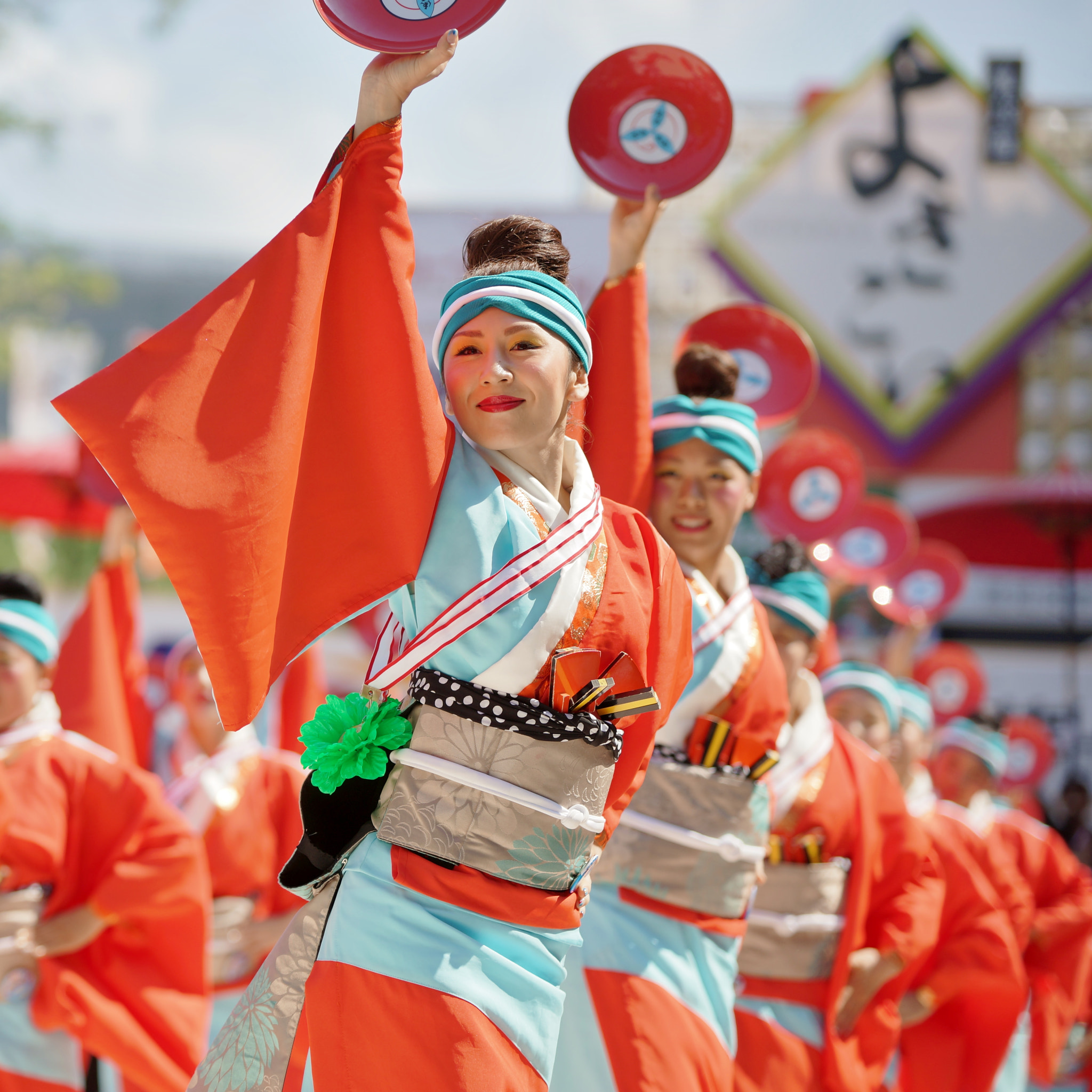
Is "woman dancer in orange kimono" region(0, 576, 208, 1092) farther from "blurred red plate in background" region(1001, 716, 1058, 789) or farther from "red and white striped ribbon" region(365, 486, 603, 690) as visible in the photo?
"blurred red plate in background" region(1001, 716, 1058, 789)

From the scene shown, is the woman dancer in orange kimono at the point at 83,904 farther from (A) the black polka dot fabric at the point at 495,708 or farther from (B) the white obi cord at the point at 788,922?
(A) the black polka dot fabric at the point at 495,708

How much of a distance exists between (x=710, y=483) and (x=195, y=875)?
1829mm

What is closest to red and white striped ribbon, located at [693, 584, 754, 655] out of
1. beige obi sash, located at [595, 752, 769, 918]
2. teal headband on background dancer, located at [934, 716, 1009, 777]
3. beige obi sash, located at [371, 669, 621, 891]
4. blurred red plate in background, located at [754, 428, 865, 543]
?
beige obi sash, located at [595, 752, 769, 918]

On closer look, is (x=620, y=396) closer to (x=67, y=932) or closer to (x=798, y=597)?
(x=798, y=597)

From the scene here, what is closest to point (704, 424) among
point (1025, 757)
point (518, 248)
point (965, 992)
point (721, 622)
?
point (721, 622)

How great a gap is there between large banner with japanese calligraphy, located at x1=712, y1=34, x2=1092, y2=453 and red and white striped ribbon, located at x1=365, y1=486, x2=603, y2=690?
11.2 m

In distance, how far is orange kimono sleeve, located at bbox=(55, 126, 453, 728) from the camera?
170cm

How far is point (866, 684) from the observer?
436 centimetres

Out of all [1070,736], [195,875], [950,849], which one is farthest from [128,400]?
[1070,736]

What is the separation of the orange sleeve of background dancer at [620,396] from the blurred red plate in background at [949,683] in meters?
5.58

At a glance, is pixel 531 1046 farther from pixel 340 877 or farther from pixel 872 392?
pixel 872 392

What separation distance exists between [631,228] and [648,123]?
0.74 feet

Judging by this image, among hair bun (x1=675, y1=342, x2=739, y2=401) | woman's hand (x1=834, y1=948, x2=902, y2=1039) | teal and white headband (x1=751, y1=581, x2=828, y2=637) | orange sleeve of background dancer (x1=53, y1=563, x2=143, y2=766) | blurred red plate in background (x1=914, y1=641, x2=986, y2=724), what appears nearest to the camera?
hair bun (x1=675, y1=342, x2=739, y2=401)

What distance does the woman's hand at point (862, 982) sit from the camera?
3164 mm
